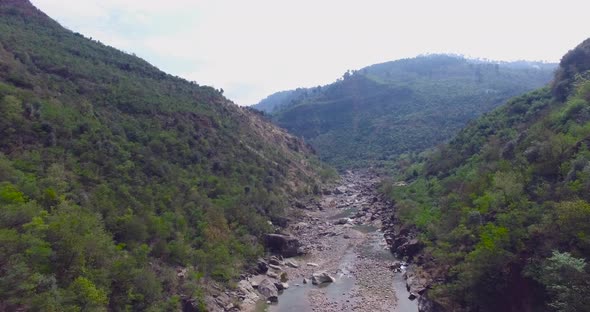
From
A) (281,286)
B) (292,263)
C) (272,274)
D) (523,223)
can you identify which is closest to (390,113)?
(292,263)

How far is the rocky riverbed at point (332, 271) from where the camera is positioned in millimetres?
29312

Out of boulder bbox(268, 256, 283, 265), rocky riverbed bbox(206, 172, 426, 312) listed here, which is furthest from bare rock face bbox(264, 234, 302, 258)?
boulder bbox(268, 256, 283, 265)

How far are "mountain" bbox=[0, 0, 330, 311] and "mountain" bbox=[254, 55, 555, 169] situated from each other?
72004 millimetres

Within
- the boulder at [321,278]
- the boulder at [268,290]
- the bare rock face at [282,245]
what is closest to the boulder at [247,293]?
the boulder at [268,290]

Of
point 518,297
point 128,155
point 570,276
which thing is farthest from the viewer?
point 128,155

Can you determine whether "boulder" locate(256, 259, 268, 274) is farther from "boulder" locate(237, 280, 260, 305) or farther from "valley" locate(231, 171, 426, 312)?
"boulder" locate(237, 280, 260, 305)

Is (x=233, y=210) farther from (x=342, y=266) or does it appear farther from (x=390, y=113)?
(x=390, y=113)

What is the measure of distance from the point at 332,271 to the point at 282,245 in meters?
7.11

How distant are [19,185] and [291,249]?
1013 inches

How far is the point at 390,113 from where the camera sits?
6368 inches

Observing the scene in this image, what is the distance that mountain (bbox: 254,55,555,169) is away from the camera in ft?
427

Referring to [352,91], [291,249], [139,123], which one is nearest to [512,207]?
[291,249]

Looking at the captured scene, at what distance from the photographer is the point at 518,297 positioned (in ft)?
67.9

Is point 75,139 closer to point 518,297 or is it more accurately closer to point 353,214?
point 518,297
